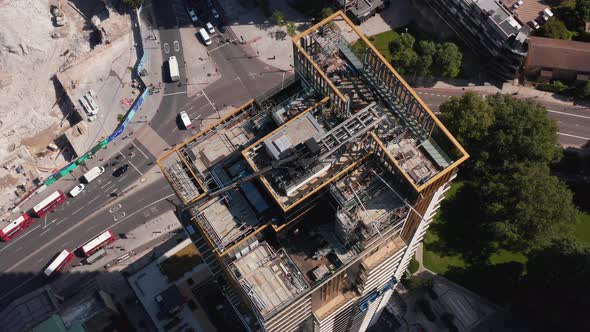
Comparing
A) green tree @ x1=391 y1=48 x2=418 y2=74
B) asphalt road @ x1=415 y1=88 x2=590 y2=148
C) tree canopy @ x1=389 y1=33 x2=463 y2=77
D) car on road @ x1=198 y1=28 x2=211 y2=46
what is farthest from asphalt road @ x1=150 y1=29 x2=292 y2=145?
asphalt road @ x1=415 y1=88 x2=590 y2=148

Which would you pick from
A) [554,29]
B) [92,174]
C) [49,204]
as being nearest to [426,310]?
[554,29]

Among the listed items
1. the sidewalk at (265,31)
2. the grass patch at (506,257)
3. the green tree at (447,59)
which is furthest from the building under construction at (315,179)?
the sidewalk at (265,31)

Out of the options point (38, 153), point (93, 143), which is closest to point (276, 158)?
point (93, 143)

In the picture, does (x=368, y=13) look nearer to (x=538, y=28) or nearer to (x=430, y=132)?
(x=538, y=28)

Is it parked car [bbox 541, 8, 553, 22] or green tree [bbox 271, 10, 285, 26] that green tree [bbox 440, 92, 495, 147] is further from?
green tree [bbox 271, 10, 285, 26]

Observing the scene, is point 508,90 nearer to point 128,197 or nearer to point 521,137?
point 521,137
